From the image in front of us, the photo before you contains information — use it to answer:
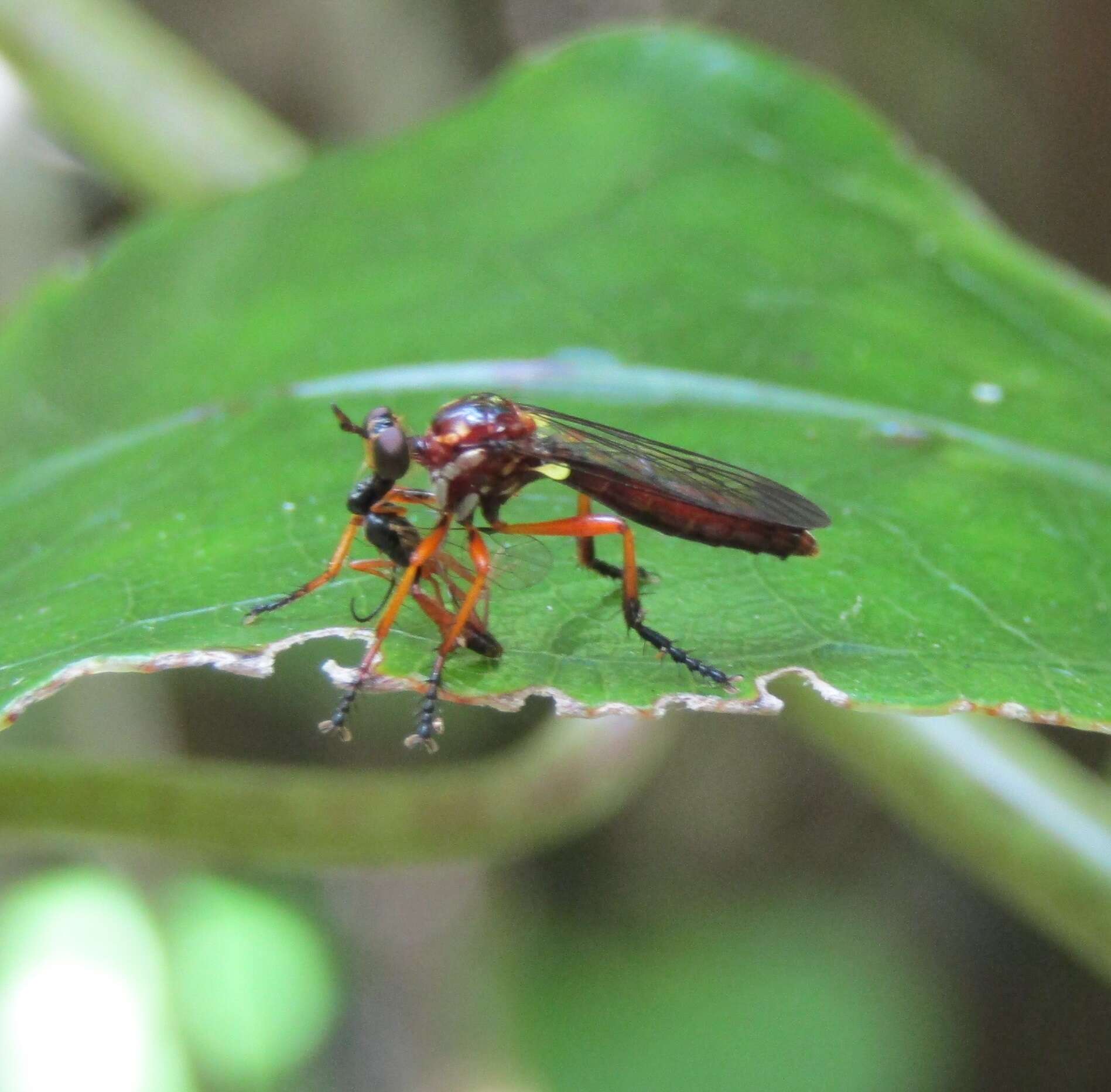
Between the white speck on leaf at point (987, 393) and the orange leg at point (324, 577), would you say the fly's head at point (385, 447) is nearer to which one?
the orange leg at point (324, 577)

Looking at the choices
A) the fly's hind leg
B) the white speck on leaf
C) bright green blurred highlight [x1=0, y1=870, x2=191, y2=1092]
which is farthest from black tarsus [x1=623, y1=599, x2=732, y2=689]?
bright green blurred highlight [x1=0, y1=870, x2=191, y2=1092]

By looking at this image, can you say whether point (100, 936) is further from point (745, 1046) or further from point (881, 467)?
point (881, 467)

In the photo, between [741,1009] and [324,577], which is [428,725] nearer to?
[324,577]

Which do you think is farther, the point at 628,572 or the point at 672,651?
the point at 628,572

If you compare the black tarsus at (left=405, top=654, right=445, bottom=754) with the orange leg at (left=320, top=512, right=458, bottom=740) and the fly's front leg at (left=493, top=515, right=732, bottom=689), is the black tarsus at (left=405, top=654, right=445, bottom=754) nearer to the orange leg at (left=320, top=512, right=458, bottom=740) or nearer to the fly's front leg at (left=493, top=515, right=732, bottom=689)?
the orange leg at (left=320, top=512, right=458, bottom=740)

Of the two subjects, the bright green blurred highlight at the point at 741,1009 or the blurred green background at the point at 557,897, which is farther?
the bright green blurred highlight at the point at 741,1009

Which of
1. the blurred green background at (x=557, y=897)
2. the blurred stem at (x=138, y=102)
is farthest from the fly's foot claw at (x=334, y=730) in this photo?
the blurred green background at (x=557, y=897)

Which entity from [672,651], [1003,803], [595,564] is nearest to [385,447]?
[595,564]
